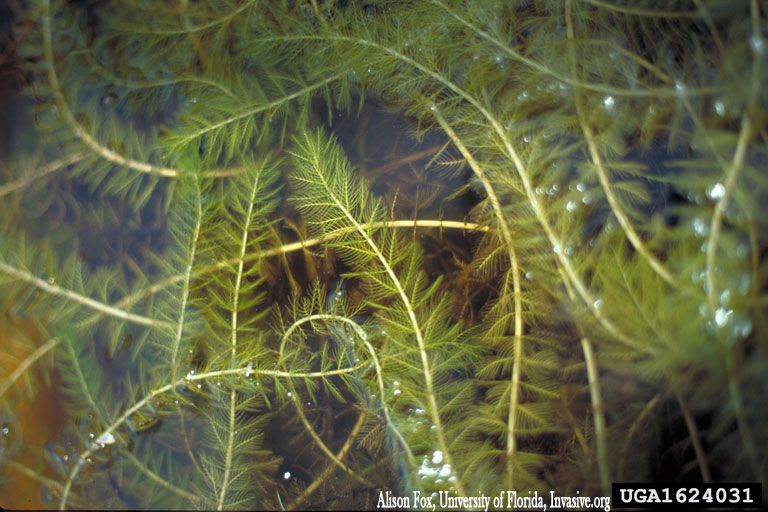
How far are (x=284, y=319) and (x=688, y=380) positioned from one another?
1.05m

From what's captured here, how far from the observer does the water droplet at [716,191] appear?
0.99m

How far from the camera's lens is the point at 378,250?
125 centimetres

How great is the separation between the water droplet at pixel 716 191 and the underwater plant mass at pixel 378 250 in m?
0.02

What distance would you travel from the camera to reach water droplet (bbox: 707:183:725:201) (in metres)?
0.99

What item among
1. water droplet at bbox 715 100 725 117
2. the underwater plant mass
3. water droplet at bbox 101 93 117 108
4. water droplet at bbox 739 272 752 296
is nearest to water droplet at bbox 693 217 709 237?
the underwater plant mass

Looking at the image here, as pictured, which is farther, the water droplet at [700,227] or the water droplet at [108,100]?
the water droplet at [108,100]

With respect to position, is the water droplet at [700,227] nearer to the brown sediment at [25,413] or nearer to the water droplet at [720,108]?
the water droplet at [720,108]

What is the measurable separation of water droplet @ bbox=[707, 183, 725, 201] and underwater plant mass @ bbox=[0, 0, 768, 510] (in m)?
0.02

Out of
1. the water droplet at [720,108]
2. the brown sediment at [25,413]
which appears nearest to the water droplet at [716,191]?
the water droplet at [720,108]

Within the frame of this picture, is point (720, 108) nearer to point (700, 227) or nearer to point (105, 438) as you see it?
point (700, 227)

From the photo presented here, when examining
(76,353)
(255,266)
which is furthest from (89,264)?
(255,266)

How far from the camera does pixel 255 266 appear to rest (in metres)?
1.36

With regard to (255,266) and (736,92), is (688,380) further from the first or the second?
(255,266)

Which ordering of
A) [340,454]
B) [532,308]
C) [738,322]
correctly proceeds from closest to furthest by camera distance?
[738,322] < [532,308] < [340,454]
